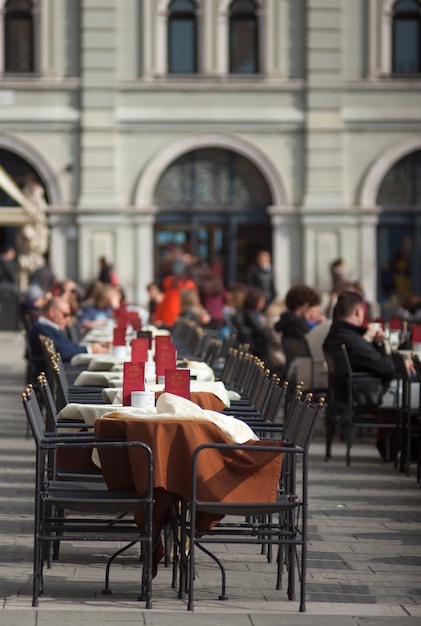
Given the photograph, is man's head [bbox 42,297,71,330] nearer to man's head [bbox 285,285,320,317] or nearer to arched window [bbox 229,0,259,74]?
man's head [bbox 285,285,320,317]

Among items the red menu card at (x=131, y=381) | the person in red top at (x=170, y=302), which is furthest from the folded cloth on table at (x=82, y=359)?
the person in red top at (x=170, y=302)

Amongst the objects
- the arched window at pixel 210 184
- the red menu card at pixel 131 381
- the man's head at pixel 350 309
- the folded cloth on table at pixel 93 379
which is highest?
the arched window at pixel 210 184

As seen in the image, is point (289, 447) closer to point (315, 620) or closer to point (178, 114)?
point (315, 620)

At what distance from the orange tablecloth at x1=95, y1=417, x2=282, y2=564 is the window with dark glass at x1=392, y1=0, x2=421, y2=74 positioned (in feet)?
92.2

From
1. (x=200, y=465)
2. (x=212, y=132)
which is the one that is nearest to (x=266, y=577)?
(x=200, y=465)

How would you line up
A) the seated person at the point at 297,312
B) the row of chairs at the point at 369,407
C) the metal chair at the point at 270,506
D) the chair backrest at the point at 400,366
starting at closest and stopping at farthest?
the metal chair at the point at 270,506 → the chair backrest at the point at 400,366 → the row of chairs at the point at 369,407 → the seated person at the point at 297,312

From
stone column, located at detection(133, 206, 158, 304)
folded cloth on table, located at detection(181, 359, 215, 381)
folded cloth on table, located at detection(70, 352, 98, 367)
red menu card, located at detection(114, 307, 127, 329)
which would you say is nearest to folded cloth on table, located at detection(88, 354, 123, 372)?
folded cloth on table, located at detection(70, 352, 98, 367)

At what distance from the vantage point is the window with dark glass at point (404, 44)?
113ft

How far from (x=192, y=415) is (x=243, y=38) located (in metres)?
27.8

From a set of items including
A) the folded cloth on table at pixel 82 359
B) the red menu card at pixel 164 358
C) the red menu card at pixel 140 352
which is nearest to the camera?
the red menu card at pixel 164 358

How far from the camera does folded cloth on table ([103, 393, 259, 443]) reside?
23.9 ft

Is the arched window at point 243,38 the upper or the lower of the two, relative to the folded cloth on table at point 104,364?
upper

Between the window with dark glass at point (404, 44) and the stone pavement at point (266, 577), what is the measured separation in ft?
79.2

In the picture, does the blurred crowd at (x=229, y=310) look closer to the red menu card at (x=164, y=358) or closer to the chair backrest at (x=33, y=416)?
the red menu card at (x=164, y=358)
